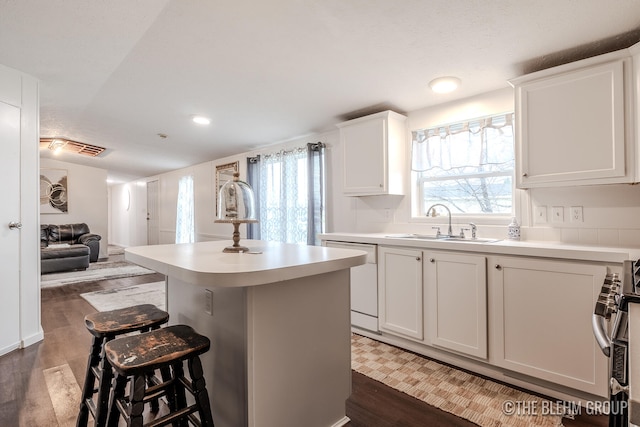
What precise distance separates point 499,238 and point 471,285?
25.4 inches

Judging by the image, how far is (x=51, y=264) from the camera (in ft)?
19.6

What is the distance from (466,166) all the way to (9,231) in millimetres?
3879

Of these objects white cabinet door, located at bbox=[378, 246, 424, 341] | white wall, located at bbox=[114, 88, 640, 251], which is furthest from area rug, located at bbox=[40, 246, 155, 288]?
white cabinet door, located at bbox=[378, 246, 424, 341]

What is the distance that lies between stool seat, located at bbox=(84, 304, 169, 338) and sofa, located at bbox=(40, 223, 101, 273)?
5.74 meters

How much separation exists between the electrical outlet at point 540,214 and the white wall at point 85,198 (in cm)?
Answer: 882

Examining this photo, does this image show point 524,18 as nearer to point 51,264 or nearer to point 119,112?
point 119,112

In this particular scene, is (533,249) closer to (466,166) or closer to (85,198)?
(466,166)

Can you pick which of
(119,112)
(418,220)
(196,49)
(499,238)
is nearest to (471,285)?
(499,238)

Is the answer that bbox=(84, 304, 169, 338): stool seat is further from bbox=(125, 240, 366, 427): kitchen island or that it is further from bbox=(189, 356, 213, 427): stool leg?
bbox=(189, 356, 213, 427): stool leg

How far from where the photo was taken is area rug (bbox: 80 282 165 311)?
3.90 metres

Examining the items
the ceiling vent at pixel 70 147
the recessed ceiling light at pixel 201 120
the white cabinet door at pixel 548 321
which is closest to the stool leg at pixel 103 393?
the white cabinet door at pixel 548 321

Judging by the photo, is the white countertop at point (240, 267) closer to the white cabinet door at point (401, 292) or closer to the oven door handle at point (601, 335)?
the oven door handle at point (601, 335)

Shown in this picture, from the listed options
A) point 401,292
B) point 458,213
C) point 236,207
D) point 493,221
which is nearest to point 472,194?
point 458,213

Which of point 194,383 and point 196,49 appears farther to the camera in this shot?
point 196,49
